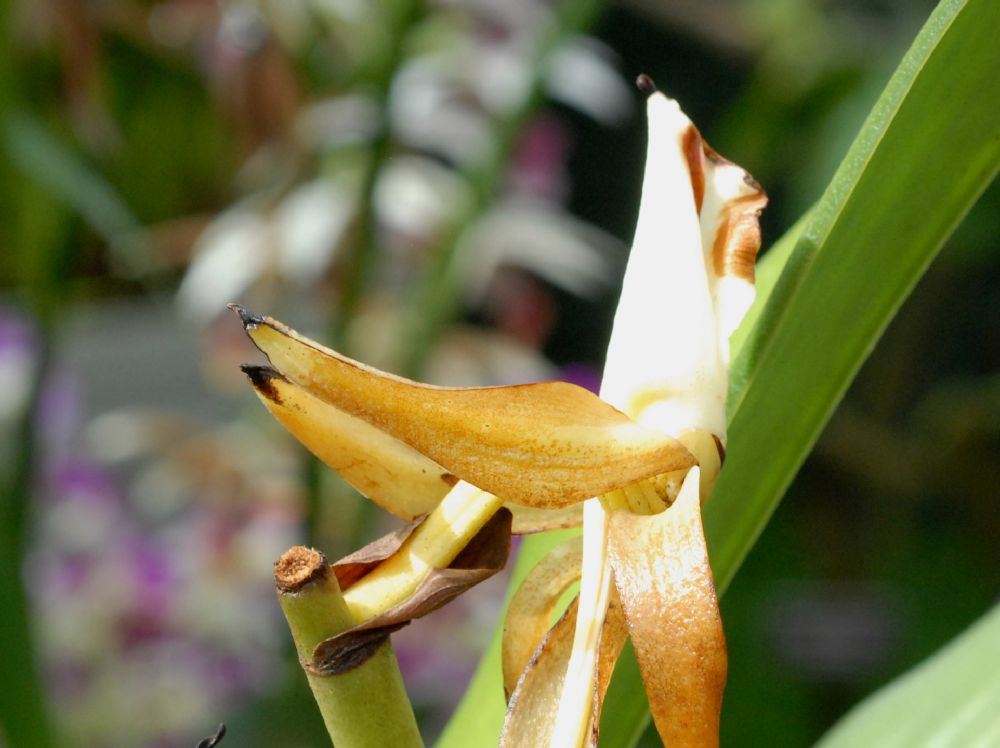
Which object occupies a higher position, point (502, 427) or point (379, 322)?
point (502, 427)

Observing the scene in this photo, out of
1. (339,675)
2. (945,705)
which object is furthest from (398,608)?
(945,705)

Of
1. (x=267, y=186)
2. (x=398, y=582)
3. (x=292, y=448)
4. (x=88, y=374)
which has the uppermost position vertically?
(x=398, y=582)

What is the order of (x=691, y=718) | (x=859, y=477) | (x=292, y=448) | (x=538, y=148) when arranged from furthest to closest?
1. (x=859, y=477)
2. (x=538, y=148)
3. (x=292, y=448)
4. (x=691, y=718)

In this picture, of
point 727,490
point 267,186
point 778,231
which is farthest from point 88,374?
point 727,490

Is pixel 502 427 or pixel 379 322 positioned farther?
pixel 379 322

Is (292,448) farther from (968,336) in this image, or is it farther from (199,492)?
(968,336)

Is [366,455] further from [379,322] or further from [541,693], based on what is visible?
[379,322]
